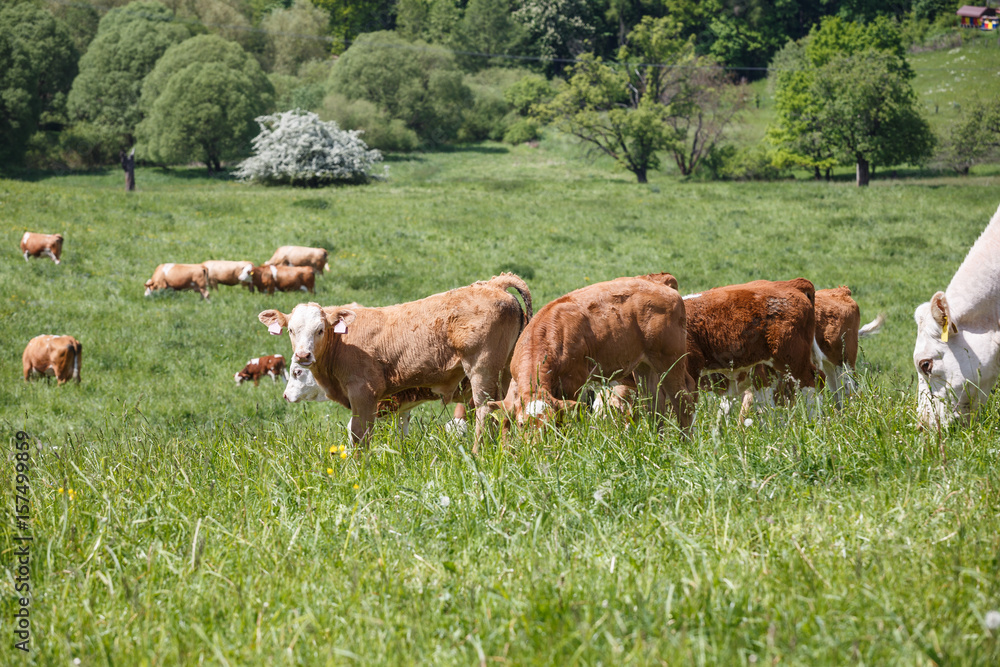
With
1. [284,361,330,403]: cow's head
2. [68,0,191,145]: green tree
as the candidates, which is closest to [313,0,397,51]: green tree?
[68,0,191,145]: green tree

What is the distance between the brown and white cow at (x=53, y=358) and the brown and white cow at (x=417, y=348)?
24.4 feet

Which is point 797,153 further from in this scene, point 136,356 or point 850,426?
point 850,426

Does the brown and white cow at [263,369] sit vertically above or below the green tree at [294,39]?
below

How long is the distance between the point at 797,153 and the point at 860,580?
48070 millimetres

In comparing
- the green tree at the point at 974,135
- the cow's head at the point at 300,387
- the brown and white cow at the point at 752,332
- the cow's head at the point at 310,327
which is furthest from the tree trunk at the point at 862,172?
the cow's head at the point at 310,327

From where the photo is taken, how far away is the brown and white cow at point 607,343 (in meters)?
5.68

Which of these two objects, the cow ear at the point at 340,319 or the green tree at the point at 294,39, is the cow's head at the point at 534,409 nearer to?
the cow ear at the point at 340,319

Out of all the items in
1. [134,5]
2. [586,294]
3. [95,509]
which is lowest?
[95,509]

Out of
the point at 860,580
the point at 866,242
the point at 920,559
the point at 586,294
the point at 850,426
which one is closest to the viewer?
the point at 860,580

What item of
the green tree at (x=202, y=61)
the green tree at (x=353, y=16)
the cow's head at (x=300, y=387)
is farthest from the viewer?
the green tree at (x=353, y=16)

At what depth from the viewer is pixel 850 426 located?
4656 mm

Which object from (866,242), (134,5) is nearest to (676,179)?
(866,242)

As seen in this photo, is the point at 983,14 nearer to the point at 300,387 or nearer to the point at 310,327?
the point at 300,387

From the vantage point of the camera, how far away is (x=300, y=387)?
781cm
